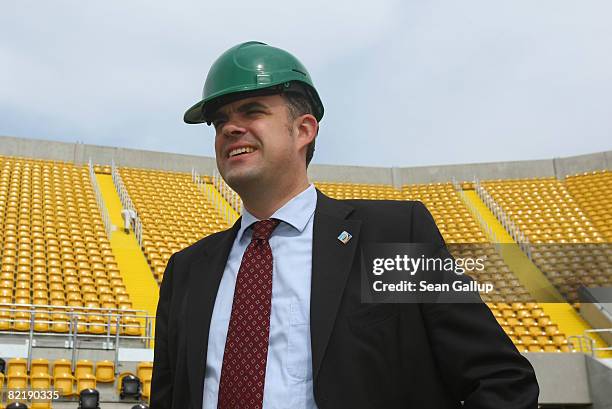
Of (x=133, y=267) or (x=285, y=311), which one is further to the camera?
(x=133, y=267)

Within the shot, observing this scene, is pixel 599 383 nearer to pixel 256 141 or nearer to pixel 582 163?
pixel 256 141

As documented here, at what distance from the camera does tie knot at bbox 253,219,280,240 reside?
192 centimetres

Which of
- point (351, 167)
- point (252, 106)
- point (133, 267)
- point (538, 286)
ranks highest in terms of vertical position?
point (351, 167)

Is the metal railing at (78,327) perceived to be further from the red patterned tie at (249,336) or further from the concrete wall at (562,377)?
the red patterned tie at (249,336)

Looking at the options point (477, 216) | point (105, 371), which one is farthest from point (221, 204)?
point (105, 371)

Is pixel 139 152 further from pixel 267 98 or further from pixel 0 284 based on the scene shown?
pixel 267 98

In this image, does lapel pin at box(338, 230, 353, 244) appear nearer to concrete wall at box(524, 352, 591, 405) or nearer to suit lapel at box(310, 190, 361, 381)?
suit lapel at box(310, 190, 361, 381)

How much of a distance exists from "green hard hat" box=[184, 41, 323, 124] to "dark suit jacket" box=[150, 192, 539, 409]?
1.44ft

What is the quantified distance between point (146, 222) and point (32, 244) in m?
3.79

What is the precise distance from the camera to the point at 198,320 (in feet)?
6.12

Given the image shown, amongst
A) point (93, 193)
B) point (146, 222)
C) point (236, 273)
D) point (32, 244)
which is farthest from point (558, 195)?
point (236, 273)

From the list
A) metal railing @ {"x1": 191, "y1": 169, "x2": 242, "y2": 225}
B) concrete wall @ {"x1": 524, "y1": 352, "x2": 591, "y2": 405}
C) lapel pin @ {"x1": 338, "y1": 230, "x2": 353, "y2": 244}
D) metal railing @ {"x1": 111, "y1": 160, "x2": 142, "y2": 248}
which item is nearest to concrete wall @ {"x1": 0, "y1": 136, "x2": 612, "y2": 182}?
metal railing @ {"x1": 191, "y1": 169, "x2": 242, "y2": 225}

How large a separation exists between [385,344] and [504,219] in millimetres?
19834

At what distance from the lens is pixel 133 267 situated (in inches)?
570
